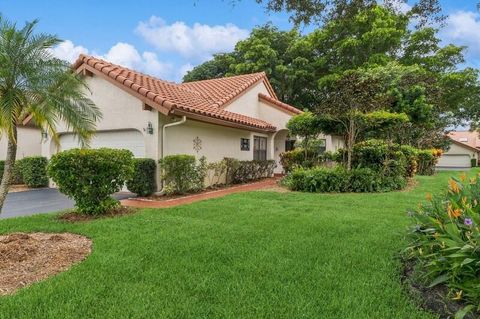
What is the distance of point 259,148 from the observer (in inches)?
744

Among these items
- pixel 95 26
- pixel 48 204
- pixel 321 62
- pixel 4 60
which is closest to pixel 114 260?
pixel 4 60

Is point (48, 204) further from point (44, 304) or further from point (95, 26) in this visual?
point (44, 304)

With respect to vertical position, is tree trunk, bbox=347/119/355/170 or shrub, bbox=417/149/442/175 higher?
tree trunk, bbox=347/119/355/170

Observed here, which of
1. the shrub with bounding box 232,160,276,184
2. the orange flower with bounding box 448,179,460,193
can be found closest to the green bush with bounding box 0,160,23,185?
Answer: the shrub with bounding box 232,160,276,184

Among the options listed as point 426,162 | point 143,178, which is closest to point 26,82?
point 143,178

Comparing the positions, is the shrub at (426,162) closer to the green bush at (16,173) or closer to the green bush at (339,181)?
the green bush at (339,181)

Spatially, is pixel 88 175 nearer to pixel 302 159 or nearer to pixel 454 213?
pixel 454 213

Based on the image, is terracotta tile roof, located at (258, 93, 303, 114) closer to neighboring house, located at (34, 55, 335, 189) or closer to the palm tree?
neighboring house, located at (34, 55, 335, 189)

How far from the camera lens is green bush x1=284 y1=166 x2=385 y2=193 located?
12312 mm

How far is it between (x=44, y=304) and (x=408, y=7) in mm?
7809

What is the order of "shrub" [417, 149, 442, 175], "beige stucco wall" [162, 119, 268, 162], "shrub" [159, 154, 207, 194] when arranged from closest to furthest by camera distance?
"shrub" [159, 154, 207, 194], "beige stucco wall" [162, 119, 268, 162], "shrub" [417, 149, 442, 175]

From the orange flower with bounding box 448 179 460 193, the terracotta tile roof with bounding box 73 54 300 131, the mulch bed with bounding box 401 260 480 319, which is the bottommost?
the mulch bed with bounding box 401 260 480 319

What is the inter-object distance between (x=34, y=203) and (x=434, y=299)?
35.9 feet

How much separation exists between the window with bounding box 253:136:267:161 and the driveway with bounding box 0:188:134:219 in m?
7.79
